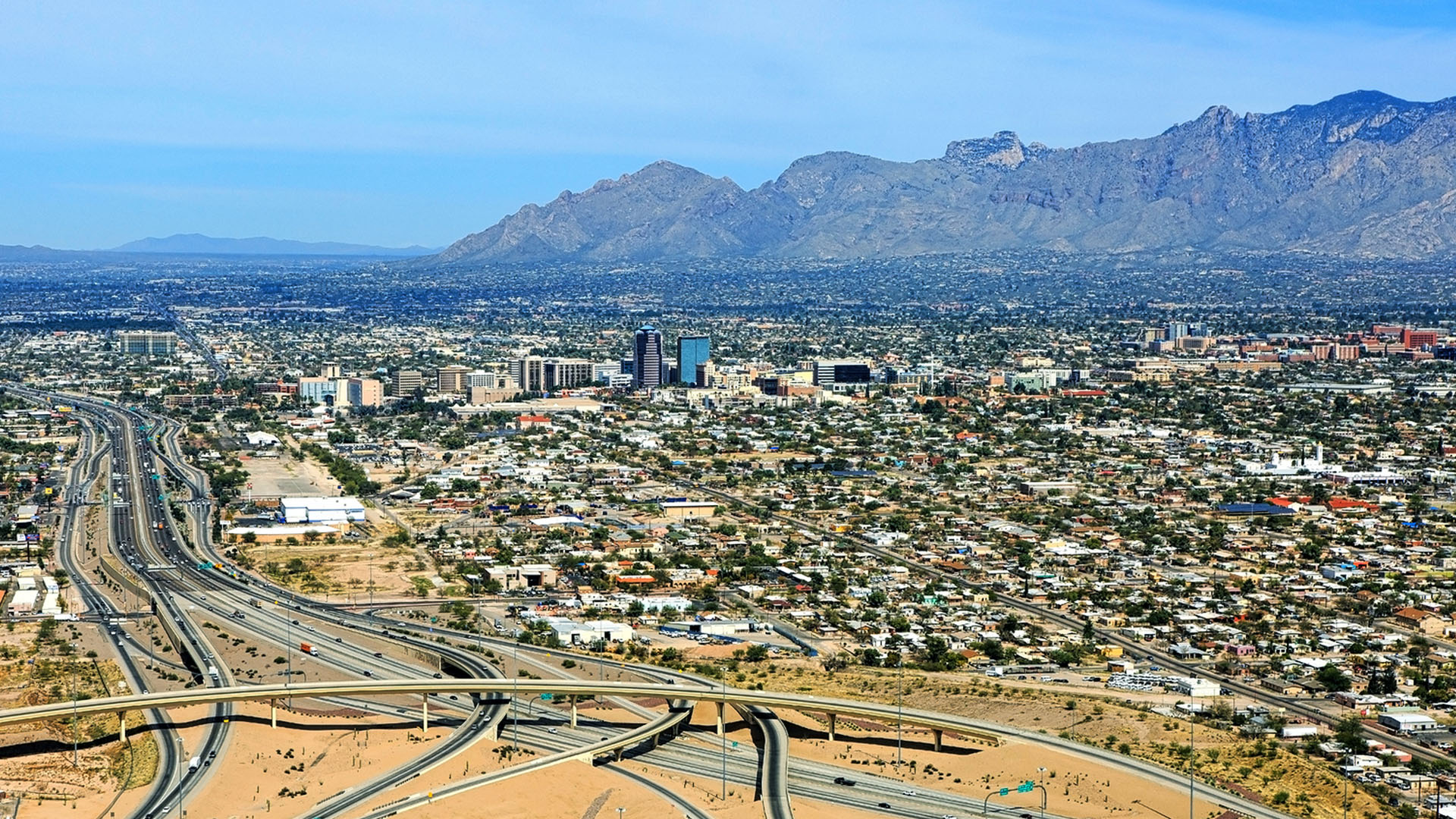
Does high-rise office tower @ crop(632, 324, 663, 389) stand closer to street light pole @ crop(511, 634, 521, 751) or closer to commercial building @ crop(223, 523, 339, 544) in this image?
commercial building @ crop(223, 523, 339, 544)

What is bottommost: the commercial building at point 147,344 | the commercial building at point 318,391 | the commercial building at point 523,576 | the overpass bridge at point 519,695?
the commercial building at point 147,344

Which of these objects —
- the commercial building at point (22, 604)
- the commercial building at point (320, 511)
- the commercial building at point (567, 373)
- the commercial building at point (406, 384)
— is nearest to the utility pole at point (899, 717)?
the commercial building at point (22, 604)

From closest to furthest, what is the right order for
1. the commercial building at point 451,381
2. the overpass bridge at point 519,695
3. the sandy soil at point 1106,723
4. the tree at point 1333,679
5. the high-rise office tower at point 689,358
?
1. the sandy soil at point 1106,723
2. the overpass bridge at point 519,695
3. the tree at point 1333,679
4. the commercial building at point 451,381
5. the high-rise office tower at point 689,358

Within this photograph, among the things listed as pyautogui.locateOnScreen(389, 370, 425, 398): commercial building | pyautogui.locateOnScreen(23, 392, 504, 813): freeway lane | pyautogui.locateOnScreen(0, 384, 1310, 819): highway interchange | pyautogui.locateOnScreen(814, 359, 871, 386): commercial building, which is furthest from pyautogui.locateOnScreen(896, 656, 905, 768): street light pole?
pyautogui.locateOnScreen(814, 359, 871, 386): commercial building

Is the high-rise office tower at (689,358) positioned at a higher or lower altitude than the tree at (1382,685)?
lower

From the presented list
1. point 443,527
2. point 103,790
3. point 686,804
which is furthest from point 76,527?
point 686,804

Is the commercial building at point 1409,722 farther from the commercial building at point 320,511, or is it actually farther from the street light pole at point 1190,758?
the commercial building at point 320,511
